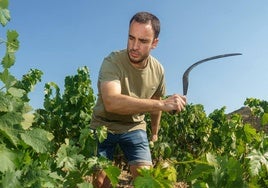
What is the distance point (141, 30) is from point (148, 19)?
0.17 metres

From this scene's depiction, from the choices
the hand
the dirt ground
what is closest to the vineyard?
the hand

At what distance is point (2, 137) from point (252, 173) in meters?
1.39

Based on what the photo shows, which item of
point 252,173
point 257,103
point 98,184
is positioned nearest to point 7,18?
point 252,173

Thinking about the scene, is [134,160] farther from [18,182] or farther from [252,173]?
[18,182]

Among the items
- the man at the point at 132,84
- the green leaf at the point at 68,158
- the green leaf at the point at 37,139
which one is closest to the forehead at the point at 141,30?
the man at the point at 132,84

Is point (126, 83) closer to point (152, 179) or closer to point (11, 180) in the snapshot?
point (152, 179)

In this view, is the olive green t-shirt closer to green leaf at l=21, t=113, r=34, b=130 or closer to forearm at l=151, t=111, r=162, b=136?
forearm at l=151, t=111, r=162, b=136

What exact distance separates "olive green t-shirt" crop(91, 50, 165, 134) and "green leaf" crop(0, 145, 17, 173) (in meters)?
2.05

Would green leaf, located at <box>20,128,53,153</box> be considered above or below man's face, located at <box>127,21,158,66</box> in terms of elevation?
below

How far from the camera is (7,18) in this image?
1998 mm

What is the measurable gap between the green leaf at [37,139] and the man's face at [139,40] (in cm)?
200

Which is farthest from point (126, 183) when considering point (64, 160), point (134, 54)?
point (64, 160)

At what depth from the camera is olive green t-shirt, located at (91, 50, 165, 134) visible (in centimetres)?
428

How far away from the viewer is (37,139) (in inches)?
87.9
